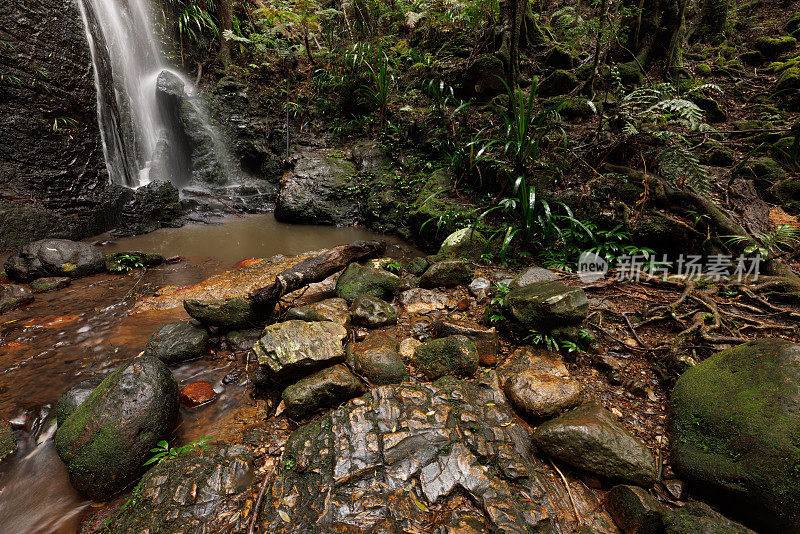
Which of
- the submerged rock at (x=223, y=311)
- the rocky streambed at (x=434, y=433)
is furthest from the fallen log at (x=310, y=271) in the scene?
the rocky streambed at (x=434, y=433)

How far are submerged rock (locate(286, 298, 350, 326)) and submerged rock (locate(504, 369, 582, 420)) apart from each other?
1.44 metres

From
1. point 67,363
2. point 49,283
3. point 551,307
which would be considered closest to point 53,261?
point 49,283

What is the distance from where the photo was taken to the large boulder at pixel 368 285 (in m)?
2.93

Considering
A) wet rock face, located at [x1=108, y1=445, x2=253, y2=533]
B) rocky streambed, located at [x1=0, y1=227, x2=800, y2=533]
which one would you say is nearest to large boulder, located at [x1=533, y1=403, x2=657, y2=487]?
rocky streambed, located at [x1=0, y1=227, x2=800, y2=533]

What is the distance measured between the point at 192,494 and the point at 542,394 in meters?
1.97

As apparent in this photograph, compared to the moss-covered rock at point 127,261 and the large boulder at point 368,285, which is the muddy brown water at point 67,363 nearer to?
the moss-covered rock at point 127,261

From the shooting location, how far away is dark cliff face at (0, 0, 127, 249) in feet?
15.8

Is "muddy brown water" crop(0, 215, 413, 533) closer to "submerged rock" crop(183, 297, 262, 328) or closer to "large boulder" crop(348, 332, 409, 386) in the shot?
"submerged rock" crop(183, 297, 262, 328)

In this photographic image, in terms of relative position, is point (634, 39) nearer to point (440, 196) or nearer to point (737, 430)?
point (440, 196)

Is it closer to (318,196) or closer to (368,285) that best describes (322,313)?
(368,285)

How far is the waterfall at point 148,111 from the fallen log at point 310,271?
6.30 m

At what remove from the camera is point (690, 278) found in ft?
8.48

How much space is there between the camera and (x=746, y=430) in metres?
1.30

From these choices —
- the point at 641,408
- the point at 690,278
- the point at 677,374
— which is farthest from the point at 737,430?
the point at 690,278
